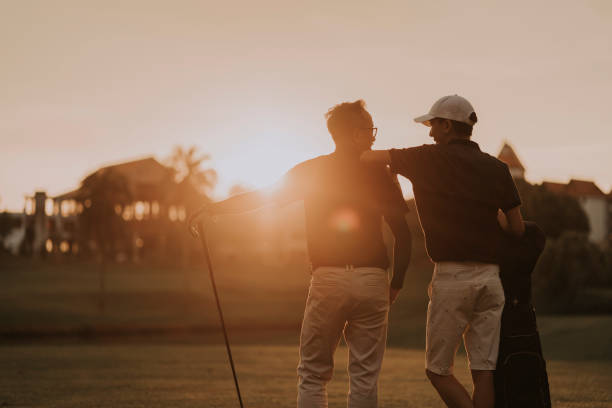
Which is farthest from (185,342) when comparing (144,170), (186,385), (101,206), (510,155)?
(510,155)

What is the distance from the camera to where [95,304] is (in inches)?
2084

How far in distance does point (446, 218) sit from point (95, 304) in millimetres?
50884

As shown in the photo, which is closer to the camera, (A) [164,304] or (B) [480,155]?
(B) [480,155]

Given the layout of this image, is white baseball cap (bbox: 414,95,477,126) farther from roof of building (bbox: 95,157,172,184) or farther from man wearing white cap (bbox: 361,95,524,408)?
roof of building (bbox: 95,157,172,184)

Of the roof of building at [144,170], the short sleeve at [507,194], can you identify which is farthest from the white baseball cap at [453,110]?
the roof of building at [144,170]

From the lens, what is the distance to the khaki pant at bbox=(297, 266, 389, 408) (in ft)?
16.3

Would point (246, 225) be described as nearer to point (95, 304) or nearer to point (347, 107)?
point (95, 304)

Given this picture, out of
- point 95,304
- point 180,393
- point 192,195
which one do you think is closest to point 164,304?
point 95,304

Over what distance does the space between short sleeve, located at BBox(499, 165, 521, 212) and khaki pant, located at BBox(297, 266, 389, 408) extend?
0.90 metres

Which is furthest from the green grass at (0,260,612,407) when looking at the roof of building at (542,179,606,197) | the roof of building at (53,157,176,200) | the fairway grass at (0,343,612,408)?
the roof of building at (542,179,606,197)

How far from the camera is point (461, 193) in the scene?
4.80m

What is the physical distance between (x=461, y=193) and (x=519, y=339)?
102cm

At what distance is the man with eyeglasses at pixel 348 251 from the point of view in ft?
16.4

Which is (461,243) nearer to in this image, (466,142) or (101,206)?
(466,142)
